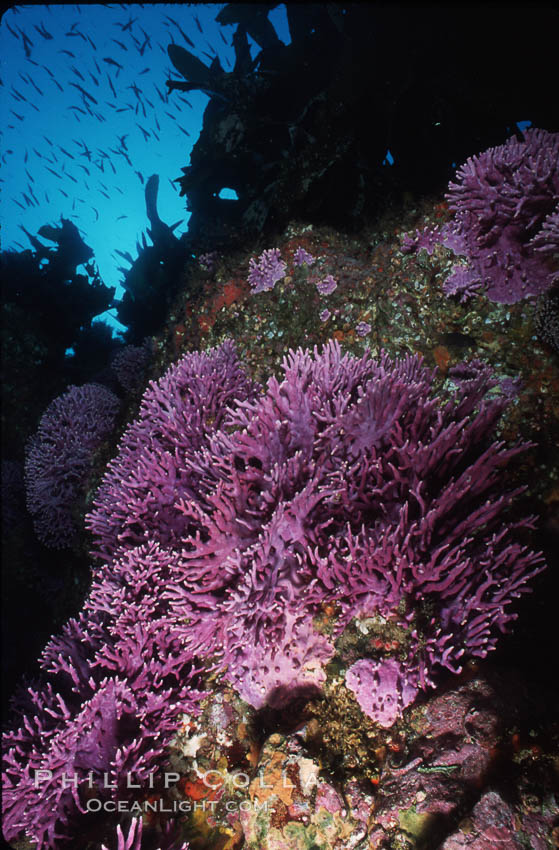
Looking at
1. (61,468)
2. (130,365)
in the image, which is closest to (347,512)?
(61,468)

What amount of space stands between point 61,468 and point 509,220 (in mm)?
4747

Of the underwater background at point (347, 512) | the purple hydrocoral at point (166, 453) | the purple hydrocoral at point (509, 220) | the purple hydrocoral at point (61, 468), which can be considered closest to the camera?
the underwater background at point (347, 512)

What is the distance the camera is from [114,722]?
2.13 m

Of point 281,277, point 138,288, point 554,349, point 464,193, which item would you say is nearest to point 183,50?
point 138,288

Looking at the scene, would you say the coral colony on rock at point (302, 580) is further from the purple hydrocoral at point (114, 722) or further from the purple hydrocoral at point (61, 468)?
the purple hydrocoral at point (61, 468)

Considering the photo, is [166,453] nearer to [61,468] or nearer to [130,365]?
[61,468]

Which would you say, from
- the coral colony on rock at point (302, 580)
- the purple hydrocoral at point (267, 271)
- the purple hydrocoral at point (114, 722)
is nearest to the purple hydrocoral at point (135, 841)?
the coral colony on rock at point (302, 580)

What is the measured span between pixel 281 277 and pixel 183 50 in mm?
4786

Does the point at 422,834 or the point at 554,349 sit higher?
the point at 554,349

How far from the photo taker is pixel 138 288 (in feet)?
24.0

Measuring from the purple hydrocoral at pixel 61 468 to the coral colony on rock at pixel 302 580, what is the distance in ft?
7.24

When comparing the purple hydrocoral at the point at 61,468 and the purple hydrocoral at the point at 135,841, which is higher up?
the purple hydrocoral at the point at 61,468

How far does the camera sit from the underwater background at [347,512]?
5.65 ft

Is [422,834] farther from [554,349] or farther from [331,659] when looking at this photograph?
[554,349]
